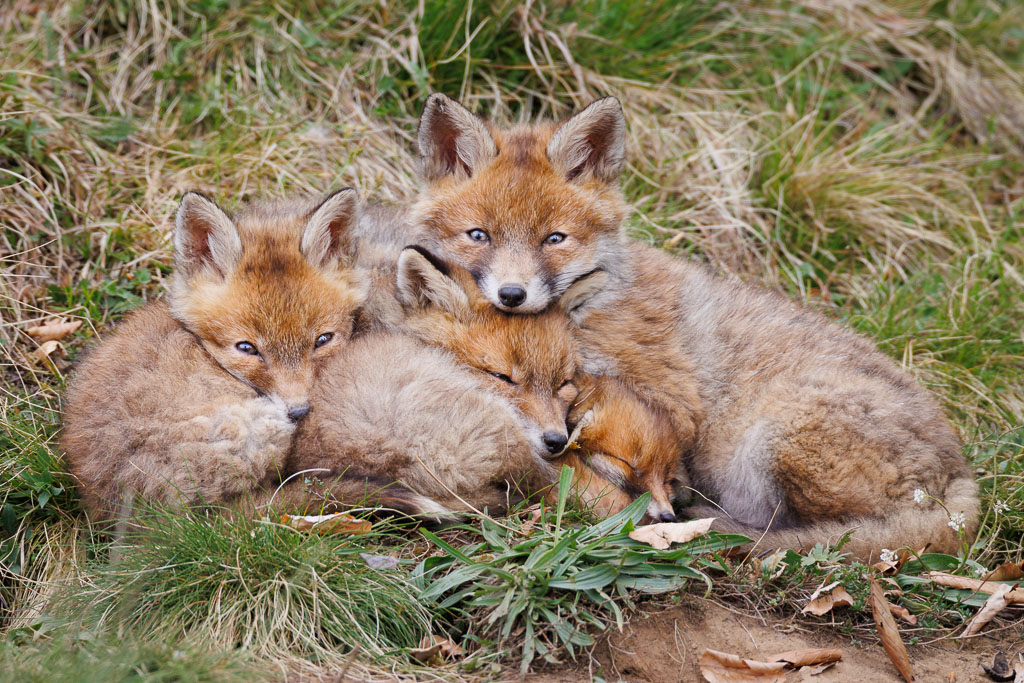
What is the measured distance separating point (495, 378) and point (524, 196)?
1149 mm

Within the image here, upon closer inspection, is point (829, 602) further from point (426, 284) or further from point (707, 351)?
point (426, 284)

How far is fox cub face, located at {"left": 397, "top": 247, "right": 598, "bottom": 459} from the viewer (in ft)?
14.2

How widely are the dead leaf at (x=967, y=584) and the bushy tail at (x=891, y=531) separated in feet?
0.44

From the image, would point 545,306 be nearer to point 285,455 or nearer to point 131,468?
point 285,455

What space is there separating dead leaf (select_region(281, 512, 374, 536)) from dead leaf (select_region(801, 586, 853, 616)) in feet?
6.48

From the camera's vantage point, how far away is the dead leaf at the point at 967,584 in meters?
4.07

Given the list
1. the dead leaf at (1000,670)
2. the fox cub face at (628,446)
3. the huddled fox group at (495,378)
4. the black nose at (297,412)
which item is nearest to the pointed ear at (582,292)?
the huddled fox group at (495,378)

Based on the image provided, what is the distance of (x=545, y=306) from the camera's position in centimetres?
469

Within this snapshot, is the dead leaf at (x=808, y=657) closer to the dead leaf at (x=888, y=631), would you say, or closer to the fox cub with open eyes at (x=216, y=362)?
the dead leaf at (x=888, y=631)

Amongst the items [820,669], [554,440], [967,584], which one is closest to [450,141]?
[554,440]

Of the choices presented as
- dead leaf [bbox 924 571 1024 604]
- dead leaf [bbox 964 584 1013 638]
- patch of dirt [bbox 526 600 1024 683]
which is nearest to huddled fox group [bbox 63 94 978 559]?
dead leaf [bbox 924 571 1024 604]

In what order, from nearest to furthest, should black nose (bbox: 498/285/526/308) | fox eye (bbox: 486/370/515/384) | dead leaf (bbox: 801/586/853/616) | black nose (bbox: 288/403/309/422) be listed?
dead leaf (bbox: 801/586/853/616) → black nose (bbox: 288/403/309/422) → fox eye (bbox: 486/370/515/384) → black nose (bbox: 498/285/526/308)

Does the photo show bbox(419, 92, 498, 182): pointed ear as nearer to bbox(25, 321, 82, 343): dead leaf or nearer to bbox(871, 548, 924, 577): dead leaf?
bbox(25, 321, 82, 343): dead leaf

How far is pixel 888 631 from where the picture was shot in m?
3.71
